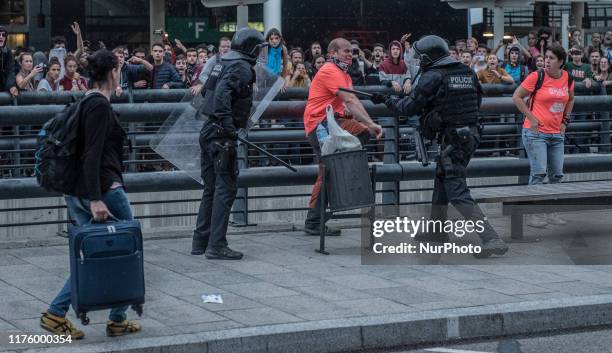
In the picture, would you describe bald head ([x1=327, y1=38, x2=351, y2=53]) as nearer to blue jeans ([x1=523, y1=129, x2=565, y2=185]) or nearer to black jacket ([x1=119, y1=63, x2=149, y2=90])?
blue jeans ([x1=523, y1=129, x2=565, y2=185])

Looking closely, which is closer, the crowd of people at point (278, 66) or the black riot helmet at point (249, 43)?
the black riot helmet at point (249, 43)

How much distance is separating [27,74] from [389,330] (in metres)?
8.69

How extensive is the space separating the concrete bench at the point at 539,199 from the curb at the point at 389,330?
2.13 m

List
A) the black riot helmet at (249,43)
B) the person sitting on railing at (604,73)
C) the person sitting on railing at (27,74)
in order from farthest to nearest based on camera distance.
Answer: the person sitting on railing at (604,73)
the person sitting on railing at (27,74)
the black riot helmet at (249,43)

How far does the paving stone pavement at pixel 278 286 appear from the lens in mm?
7203

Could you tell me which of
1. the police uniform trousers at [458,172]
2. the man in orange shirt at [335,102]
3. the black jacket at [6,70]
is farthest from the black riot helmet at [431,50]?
the black jacket at [6,70]

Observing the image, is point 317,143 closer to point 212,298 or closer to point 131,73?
point 212,298

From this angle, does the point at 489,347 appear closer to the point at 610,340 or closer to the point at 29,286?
the point at 610,340

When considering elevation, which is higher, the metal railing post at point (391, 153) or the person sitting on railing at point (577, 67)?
the person sitting on railing at point (577, 67)

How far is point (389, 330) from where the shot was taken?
707 cm

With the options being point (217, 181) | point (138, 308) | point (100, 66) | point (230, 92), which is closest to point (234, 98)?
Answer: point (230, 92)

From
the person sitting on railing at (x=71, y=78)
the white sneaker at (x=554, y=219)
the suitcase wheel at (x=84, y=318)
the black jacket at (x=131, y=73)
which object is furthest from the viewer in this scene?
the black jacket at (x=131, y=73)

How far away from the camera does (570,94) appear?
11.4 m

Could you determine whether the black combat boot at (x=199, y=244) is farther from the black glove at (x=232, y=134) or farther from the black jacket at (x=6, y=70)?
the black jacket at (x=6, y=70)
